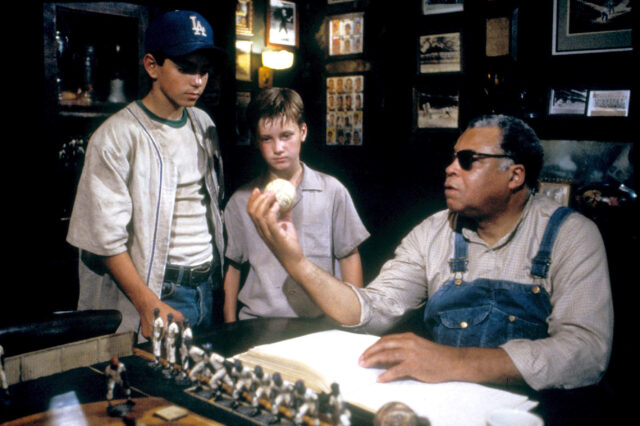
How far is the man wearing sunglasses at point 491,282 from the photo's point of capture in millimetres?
1594

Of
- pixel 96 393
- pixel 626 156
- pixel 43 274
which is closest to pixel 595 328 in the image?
pixel 96 393

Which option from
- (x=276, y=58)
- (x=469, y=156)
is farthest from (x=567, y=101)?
(x=276, y=58)

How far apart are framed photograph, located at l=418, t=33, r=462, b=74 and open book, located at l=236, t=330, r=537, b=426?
3.12 meters

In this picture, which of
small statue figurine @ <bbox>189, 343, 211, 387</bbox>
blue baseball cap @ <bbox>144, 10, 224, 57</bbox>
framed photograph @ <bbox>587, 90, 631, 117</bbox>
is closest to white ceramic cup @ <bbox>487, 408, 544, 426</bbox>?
small statue figurine @ <bbox>189, 343, 211, 387</bbox>

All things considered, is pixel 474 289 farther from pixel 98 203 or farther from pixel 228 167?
pixel 228 167

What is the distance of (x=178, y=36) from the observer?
105 inches

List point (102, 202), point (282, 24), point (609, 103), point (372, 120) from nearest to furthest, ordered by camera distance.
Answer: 1. point (102, 202)
2. point (609, 103)
3. point (372, 120)
4. point (282, 24)

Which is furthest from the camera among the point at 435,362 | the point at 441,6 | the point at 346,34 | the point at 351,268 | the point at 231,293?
the point at 346,34

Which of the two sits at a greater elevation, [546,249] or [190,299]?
[546,249]

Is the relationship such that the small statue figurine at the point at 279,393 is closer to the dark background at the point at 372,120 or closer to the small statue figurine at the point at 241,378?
the small statue figurine at the point at 241,378

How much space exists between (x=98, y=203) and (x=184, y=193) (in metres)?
0.48

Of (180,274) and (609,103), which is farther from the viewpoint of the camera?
(609,103)

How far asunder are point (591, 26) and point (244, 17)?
2.90 metres

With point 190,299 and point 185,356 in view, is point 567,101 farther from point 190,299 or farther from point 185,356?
point 185,356
